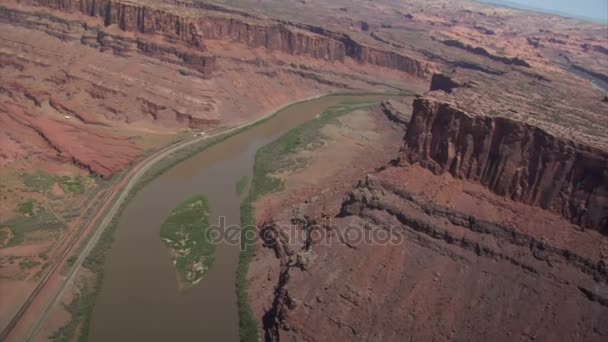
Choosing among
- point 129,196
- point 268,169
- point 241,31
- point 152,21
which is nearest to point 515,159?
point 268,169

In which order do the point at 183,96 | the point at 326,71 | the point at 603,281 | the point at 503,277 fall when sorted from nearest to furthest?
the point at 603,281
the point at 503,277
the point at 183,96
the point at 326,71

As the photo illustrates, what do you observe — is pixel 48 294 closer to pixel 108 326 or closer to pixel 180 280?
pixel 108 326

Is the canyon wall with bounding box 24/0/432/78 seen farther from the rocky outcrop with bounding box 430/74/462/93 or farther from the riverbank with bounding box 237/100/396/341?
the rocky outcrop with bounding box 430/74/462/93

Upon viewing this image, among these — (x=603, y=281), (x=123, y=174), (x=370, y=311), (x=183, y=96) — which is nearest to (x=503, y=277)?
(x=603, y=281)

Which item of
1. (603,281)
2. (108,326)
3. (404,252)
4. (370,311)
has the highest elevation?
(603,281)

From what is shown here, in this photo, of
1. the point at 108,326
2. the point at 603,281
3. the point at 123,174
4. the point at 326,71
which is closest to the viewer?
the point at 603,281

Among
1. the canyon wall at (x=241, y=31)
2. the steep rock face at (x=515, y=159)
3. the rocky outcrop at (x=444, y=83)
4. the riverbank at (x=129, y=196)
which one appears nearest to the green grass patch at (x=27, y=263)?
the riverbank at (x=129, y=196)

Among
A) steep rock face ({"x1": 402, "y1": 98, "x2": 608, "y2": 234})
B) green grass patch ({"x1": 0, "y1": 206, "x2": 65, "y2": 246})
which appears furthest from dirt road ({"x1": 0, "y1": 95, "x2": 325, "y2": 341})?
steep rock face ({"x1": 402, "y1": 98, "x2": 608, "y2": 234})
